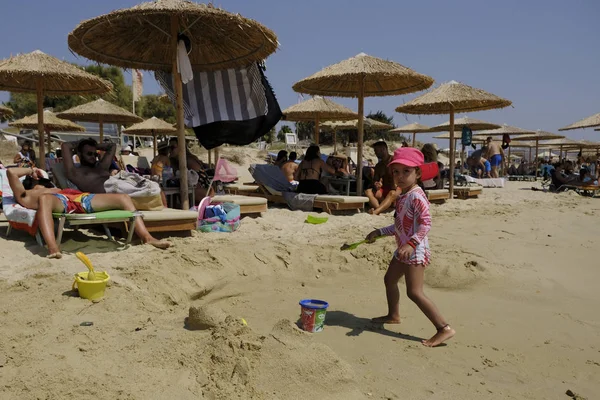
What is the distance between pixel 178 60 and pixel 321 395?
4635 millimetres

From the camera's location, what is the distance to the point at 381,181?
26.2 ft

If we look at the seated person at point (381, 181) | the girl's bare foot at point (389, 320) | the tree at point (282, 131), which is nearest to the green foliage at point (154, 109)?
the tree at point (282, 131)

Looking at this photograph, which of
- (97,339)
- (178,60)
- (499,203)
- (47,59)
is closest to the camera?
(97,339)

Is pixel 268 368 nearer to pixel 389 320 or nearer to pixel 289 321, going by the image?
pixel 289 321

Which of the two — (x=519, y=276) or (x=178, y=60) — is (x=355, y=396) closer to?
(x=519, y=276)

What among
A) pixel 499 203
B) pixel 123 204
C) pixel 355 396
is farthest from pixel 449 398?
pixel 499 203

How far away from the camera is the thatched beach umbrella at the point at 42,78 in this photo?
661 centimetres

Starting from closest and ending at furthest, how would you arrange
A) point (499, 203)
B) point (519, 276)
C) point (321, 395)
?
point (321, 395) → point (519, 276) → point (499, 203)

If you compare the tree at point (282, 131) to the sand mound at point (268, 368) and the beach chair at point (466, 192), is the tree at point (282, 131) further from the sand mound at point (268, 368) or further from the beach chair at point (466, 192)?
the sand mound at point (268, 368)

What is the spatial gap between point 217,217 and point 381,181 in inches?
130

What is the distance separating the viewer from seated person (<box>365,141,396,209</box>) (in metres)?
7.74

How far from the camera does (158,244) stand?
4.68 meters

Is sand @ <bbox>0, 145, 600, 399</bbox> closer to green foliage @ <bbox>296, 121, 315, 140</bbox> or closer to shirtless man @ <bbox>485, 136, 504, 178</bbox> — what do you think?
shirtless man @ <bbox>485, 136, 504, 178</bbox>

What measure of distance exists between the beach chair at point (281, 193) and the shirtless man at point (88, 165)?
3.18m
